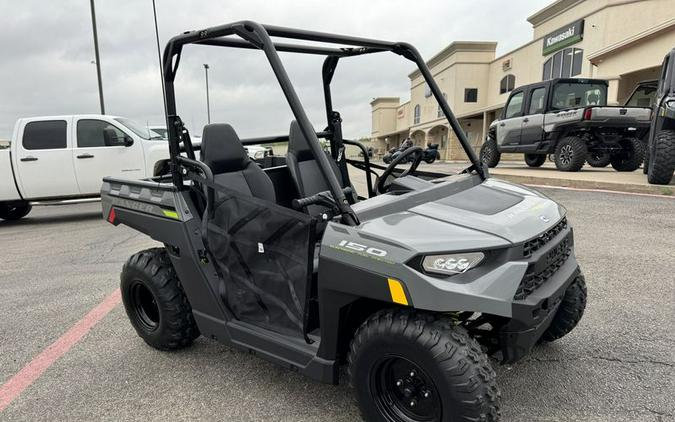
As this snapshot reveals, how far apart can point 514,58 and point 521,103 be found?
74.6ft

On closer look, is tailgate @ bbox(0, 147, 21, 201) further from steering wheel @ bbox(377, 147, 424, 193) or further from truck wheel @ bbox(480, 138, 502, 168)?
truck wheel @ bbox(480, 138, 502, 168)

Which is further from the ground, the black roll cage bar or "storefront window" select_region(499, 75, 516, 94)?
"storefront window" select_region(499, 75, 516, 94)

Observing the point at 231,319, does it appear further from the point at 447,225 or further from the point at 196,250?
the point at 447,225

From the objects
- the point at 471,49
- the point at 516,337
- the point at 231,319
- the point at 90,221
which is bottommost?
the point at 90,221

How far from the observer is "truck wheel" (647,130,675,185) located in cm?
742

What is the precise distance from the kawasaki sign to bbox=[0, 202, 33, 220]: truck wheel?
974 inches

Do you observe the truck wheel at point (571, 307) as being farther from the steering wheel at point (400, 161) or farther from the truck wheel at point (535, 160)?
the truck wheel at point (535, 160)

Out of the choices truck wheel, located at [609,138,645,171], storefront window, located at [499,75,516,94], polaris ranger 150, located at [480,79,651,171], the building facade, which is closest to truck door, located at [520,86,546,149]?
polaris ranger 150, located at [480,79,651,171]

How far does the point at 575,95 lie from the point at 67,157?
1127cm

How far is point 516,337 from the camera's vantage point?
6.10 feet

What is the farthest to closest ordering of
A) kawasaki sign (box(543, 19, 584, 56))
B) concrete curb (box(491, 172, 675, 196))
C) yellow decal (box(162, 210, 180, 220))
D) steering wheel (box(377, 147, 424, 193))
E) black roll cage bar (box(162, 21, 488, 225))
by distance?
kawasaki sign (box(543, 19, 584, 56))
concrete curb (box(491, 172, 675, 196))
steering wheel (box(377, 147, 424, 193))
yellow decal (box(162, 210, 180, 220))
black roll cage bar (box(162, 21, 488, 225))

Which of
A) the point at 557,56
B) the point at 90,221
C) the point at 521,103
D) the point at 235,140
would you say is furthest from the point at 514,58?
the point at 235,140

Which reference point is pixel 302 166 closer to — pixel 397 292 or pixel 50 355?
pixel 397 292

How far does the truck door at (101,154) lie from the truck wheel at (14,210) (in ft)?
5.52
